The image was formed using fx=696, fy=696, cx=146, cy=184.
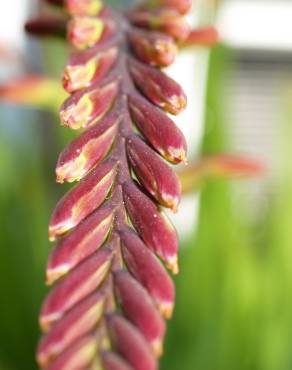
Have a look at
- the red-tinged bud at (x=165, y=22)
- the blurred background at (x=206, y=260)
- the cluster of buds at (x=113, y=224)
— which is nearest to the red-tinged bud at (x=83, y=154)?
the cluster of buds at (x=113, y=224)

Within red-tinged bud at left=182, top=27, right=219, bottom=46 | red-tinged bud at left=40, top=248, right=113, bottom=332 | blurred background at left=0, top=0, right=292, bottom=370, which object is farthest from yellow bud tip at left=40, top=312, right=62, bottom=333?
blurred background at left=0, top=0, right=292, bottom=370

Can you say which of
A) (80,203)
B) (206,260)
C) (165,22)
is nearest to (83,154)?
(80,203)

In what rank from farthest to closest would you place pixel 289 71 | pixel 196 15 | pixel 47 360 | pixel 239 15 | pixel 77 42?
pixel 289 71 → pixel 239 15 → pixel 196 15 → pixel 77 42 → pixel 47 360

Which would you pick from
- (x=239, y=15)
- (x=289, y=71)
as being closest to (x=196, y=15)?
(x=239, y=15)

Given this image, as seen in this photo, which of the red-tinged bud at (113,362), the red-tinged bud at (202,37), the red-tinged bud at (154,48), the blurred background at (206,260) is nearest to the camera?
the red-tinged bud at (113,362)

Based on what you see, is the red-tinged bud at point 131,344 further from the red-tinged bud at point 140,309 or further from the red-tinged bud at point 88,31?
the red-tinged bud at point 88,31

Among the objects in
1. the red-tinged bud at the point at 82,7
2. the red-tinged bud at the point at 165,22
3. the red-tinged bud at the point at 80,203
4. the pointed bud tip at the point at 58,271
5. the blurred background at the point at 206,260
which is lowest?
the blurred background at the point at 206,260

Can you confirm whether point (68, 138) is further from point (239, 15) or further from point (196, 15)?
point (239, 15)
